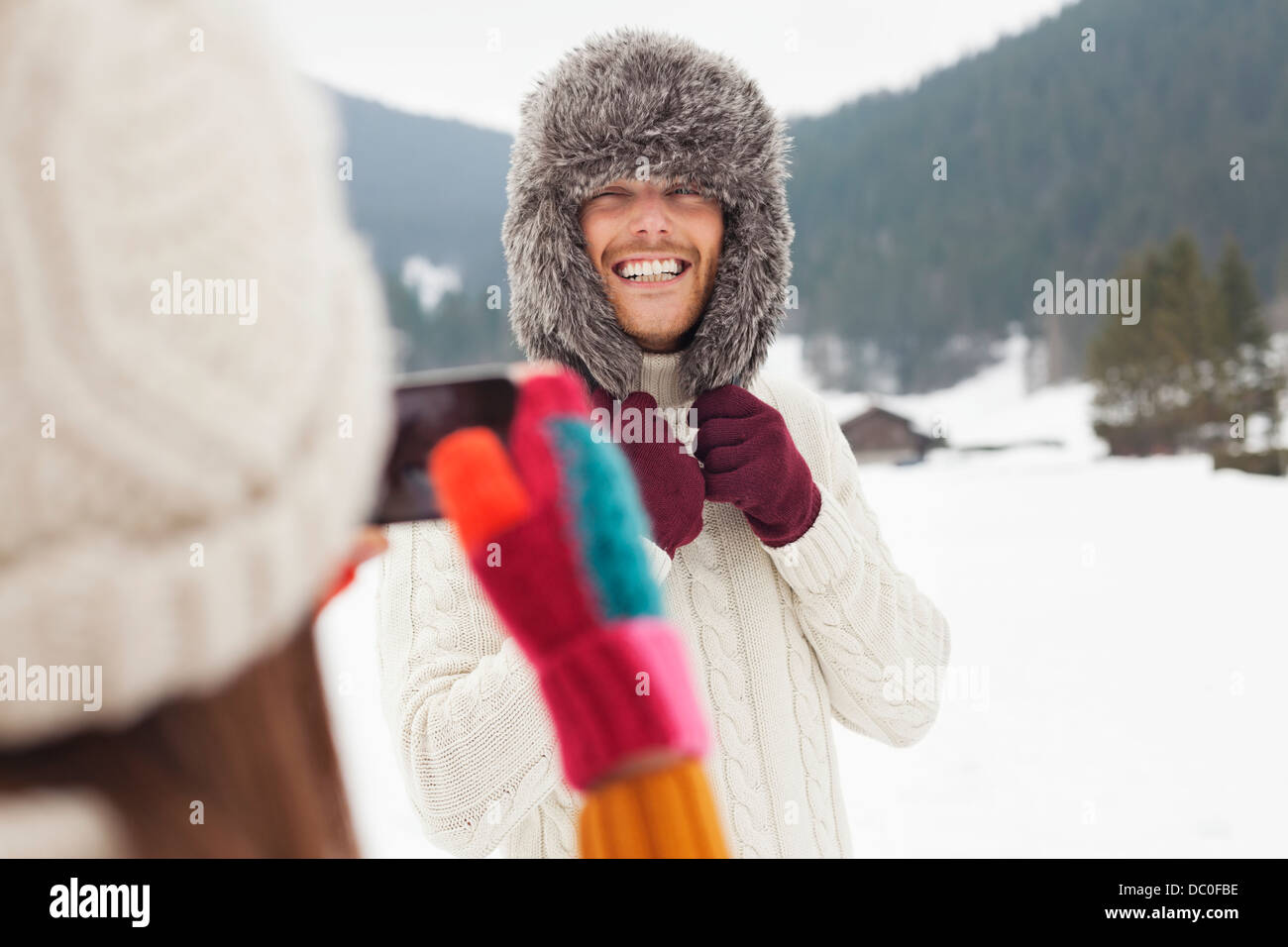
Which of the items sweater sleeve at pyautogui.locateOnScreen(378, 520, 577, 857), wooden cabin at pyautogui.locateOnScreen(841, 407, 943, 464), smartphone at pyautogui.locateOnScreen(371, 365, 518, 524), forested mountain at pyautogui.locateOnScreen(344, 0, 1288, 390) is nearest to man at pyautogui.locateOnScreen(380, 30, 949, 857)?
sweater sleeve at pyautogui.locateOnScreen(378, 520, 577, 857)

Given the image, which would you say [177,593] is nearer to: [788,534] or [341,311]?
[341,311]

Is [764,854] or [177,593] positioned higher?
[177,593]

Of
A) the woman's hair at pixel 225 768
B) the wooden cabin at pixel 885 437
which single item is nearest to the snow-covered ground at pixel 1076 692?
the woman's hair at pixel 225 768

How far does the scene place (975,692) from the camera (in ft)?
13.1

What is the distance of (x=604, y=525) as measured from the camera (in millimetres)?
384

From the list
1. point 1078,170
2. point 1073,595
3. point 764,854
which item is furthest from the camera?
point 1078,170

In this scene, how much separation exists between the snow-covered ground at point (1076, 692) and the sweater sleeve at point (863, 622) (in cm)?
40

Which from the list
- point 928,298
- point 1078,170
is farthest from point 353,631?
point 1078,170

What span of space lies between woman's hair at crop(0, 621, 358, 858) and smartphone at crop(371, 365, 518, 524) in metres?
0.09

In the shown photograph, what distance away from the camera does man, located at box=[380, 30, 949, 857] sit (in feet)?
3.26

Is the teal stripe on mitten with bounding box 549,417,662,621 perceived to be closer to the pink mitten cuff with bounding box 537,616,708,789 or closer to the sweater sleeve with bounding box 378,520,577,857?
the pink mitten cuff with bounding box 537,616,708,789

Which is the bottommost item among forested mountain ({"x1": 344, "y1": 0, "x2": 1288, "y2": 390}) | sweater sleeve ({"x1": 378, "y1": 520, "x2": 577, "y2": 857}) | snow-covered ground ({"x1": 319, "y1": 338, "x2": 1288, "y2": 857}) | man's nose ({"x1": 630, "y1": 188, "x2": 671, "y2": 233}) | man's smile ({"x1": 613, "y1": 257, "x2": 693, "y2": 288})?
snow-covered ground ({"x1": 319, "y1": 338, "x2": 1288, "y2": 857})

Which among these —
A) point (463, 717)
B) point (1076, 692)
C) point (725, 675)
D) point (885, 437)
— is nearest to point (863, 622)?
point (725, 675)
